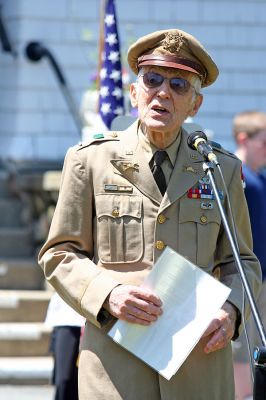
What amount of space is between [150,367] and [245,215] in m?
0.68

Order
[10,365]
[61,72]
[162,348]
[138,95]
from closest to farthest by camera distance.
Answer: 1. [162,348]
2. [138,95]
3. [10,365]
4. [61,72]

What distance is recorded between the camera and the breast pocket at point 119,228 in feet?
13.2

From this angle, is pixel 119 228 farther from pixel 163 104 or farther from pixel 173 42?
pixel 173 42

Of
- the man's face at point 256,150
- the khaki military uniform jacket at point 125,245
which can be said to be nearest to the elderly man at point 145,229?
the khaki military uniform jacket at point 125,245

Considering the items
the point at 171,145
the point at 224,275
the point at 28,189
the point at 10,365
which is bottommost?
the point at 10,365

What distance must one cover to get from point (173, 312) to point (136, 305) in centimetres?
14

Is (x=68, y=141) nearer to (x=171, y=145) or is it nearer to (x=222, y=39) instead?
(x=222, y=39)

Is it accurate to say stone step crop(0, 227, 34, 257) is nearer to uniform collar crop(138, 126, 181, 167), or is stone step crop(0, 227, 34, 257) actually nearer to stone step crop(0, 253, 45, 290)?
stone step crop(0, 253, 45, 290)

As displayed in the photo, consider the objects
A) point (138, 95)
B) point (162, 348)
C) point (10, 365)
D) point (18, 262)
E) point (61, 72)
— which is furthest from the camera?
point (61, 72)

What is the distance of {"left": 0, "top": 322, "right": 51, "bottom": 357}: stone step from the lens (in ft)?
29.8

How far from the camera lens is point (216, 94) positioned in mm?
11195

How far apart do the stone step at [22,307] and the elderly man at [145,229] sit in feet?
17.1

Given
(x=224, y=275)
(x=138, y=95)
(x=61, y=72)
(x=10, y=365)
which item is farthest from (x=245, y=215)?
(x=61, y=72)

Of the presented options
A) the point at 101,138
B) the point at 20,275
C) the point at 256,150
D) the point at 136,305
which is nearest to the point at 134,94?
the point at 101,138
